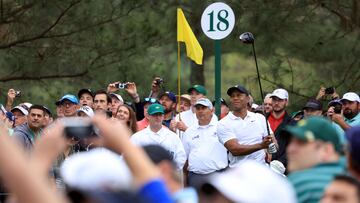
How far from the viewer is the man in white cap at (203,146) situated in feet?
40.4

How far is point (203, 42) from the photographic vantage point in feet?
67.0

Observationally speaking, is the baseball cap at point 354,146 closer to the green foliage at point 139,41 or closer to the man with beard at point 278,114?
the man with beard at point 278,114

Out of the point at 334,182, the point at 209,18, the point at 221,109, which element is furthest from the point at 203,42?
the point at 334,182

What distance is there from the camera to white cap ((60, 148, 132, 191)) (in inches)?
138

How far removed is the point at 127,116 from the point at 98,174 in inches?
345

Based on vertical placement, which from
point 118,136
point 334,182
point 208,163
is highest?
point 118,136

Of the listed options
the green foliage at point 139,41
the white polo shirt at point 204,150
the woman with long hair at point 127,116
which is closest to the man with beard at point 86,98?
the woman with long hair at point 127,116

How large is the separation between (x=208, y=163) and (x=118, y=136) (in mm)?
8618

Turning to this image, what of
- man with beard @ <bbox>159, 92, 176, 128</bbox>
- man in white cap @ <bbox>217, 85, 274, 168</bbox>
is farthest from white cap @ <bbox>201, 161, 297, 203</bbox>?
man with beard @ <bbox>159, 92, 176, 128</bbox>

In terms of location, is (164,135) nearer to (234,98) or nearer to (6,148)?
(234,98)

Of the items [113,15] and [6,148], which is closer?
[6,148]

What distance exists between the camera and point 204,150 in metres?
12.5

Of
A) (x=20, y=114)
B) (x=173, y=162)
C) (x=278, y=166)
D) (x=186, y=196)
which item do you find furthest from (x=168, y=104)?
(x=186, y=196)

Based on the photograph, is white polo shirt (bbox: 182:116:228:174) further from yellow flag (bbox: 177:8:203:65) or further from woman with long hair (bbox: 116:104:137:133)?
yellow flag (bbox: 177:8:203:65)
